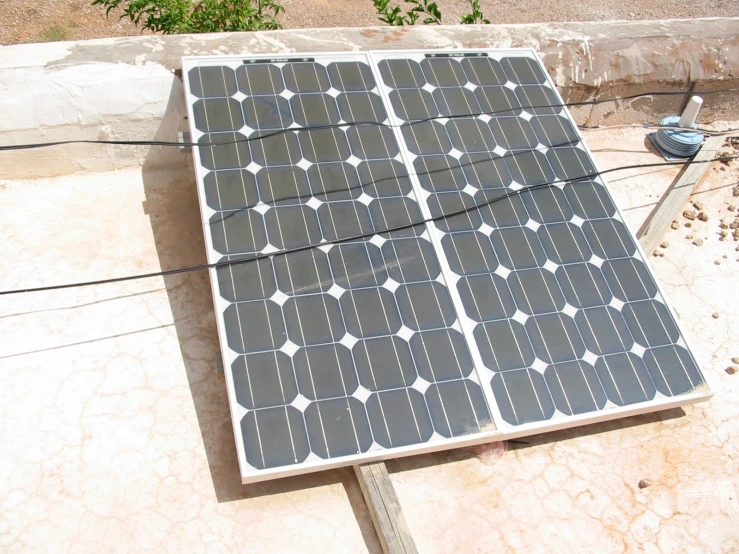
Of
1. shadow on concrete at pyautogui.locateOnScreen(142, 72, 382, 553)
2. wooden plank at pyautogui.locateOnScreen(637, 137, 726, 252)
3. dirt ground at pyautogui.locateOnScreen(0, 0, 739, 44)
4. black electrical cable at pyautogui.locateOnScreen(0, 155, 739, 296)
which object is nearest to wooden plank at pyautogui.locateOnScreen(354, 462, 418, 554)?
shadow on concrete at pyautogui.locateOnScreen(142, 72, 382, 553)

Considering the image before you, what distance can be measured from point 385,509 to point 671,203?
4603mm

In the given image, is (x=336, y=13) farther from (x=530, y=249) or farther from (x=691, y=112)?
(x=530, y=249)

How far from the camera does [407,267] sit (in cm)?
636

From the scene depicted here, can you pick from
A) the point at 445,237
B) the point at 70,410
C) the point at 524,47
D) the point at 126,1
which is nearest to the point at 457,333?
the point at 445,237

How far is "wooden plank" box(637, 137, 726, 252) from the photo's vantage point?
7.81 metres

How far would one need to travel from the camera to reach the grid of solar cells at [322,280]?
221 inches

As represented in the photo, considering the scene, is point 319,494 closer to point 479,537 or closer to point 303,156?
point 479,537

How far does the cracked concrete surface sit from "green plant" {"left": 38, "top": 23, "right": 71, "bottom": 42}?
659cm

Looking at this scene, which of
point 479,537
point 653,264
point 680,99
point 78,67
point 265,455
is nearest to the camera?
point 265,455

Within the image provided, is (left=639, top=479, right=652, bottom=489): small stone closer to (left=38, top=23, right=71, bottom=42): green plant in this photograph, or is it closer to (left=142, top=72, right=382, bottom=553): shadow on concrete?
(left=142, top=72, right=382, bottom=553): shadow on concrete

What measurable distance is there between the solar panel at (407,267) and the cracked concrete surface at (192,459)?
658mm

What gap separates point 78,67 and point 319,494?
15.1ft

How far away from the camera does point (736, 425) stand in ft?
22.1

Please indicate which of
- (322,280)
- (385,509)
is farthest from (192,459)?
(322,280)
